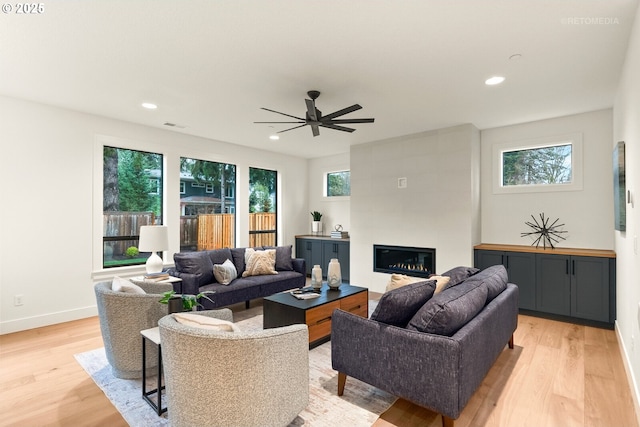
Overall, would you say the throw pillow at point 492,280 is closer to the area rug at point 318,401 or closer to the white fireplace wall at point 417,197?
the area rug at point 318,401

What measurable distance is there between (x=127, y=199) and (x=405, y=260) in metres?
4.40

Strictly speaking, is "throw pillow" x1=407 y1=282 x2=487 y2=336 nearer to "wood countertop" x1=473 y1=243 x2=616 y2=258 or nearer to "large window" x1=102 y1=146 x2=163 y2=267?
"wood countertop" x1=473 y1=243 x2=616 y2=258

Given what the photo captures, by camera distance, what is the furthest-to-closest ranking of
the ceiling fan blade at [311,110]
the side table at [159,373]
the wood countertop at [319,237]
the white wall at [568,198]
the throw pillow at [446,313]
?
the wood countertop at [319,237], the white wall at [568,198], the ceiling fan blade at [311,110], the side table at [159,373], the throw pillow at [446,313]

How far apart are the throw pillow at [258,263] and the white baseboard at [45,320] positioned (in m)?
2.06

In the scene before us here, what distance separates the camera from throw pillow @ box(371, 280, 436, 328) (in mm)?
2168

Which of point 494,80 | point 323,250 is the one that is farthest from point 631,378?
point 323,250

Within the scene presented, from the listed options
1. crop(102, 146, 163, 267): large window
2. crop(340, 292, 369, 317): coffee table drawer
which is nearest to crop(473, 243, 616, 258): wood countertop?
crop(340, 292, 369, 317): coffee table drawer

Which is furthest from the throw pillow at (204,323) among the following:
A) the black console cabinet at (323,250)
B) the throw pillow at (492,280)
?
the black console cabinet at (323,250)

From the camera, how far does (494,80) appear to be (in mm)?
3215

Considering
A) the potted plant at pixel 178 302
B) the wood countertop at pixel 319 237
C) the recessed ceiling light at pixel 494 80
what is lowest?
the potted plant at pixel 178 302

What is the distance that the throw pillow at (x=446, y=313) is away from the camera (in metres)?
1.97

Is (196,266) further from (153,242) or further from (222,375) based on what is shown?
(222,375)

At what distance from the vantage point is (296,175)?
7363 mm

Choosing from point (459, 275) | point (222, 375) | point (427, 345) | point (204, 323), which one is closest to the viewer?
point (222, 375)
